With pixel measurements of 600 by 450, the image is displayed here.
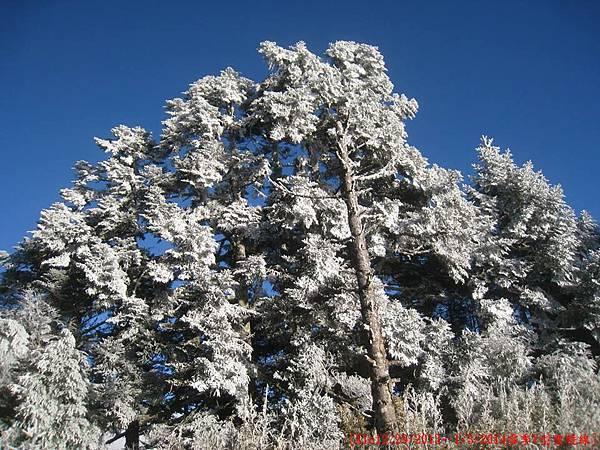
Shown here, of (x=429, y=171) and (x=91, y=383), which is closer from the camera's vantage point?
(x=91, y=383)

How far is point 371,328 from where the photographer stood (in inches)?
251

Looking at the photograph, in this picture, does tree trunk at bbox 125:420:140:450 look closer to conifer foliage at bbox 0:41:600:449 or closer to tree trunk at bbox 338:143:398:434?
conifer foliage at bbox 0:41:600:449

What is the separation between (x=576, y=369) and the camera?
35.9ft

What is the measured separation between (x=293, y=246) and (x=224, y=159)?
3.63 m

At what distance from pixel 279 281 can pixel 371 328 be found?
24.0 ft

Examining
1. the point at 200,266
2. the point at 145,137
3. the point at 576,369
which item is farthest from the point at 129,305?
the point at 576,369

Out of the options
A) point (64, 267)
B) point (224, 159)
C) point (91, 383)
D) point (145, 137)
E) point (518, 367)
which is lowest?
point (91, 383)

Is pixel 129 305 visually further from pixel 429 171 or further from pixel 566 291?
pixel 566 291

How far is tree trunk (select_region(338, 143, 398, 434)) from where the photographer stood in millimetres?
6000
